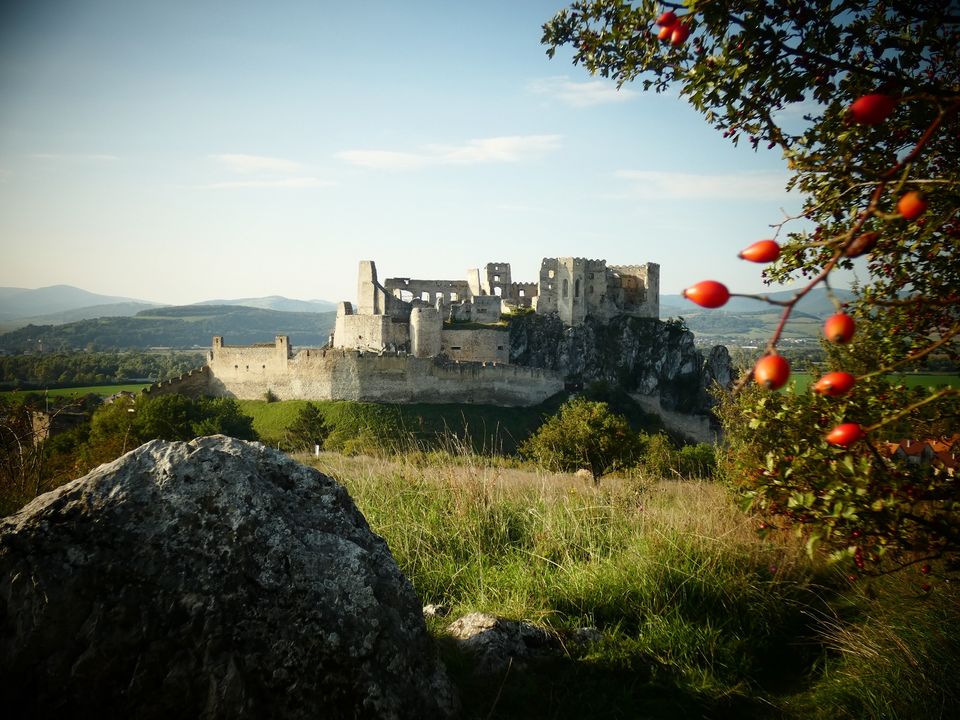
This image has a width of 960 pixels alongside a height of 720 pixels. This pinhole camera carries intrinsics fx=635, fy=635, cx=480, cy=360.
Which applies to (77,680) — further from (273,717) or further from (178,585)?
(273,717)

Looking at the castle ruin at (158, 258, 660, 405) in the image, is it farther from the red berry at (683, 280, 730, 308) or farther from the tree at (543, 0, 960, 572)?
the red berry at (683, 280, 730, 308)

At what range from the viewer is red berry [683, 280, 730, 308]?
1764 mm

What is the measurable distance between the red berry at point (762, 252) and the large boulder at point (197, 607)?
2.68 metres

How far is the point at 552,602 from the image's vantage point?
522cm

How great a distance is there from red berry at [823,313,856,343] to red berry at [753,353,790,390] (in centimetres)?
14

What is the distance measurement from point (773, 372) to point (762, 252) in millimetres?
333

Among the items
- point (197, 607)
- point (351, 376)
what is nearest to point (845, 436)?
point (197, 607)

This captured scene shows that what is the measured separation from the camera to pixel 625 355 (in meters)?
57.4

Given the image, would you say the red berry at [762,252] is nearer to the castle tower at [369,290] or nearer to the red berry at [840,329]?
the red berry at [840,329]

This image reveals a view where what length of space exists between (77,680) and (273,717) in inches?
35.3

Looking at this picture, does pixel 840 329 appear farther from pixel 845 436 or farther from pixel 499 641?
pixel 499 641

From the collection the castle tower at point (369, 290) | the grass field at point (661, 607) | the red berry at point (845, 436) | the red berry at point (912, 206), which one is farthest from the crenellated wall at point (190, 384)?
the red berry at point (912, 206)

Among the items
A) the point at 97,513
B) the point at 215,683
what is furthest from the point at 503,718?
the point at 97,513

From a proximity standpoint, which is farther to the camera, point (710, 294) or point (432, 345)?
point (432, 345)
